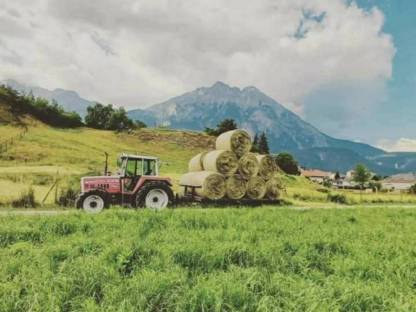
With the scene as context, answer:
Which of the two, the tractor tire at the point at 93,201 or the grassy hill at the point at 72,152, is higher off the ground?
the grassy hill at the point at 72,152

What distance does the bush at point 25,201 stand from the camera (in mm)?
19433

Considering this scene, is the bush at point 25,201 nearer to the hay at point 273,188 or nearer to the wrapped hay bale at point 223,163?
the wrapped hay bale at point 223,163

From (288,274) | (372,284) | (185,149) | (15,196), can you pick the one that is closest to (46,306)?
(288,274)

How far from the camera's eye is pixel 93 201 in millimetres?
18141

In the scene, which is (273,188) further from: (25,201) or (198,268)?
(198,268)

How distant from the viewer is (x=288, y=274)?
22.9ft

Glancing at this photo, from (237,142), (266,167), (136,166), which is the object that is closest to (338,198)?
(266,167)

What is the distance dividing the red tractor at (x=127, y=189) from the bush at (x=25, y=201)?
2851 mm

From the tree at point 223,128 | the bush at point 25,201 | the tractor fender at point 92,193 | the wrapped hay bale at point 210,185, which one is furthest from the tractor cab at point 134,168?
the tree at point 223,128

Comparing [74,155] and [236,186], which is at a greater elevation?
[74,155]

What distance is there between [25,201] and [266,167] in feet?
40.7

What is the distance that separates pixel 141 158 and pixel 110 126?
8015cm

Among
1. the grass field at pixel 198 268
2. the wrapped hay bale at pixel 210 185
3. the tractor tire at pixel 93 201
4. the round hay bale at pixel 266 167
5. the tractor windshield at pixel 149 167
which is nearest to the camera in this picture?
the grass field at pixel 198 268

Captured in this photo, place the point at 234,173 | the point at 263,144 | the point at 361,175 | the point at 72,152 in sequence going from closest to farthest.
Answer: the point at 234,173, the point at 72,152, the point at 361,175, the point at 263,144
